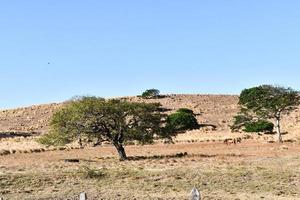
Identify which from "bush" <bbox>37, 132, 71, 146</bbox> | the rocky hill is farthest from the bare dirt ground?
the rocky hill

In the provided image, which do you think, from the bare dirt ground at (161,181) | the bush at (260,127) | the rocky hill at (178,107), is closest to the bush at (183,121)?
the rocky hill at (178,107)

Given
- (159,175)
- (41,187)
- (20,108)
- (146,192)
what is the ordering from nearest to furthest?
(146,192) < (41,187) < (159,175) < (20,108)

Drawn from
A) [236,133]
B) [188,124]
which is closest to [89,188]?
[236,133]

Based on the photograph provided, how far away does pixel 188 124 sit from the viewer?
91.2m

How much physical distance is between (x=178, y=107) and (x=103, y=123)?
7466 centimetres

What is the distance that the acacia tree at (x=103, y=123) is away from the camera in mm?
48781

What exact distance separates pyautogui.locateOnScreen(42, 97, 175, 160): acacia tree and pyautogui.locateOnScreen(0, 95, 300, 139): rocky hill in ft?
140

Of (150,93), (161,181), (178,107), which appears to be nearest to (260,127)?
(178,107)

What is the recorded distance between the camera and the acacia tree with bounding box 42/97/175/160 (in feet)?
160

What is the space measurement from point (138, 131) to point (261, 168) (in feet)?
52.4

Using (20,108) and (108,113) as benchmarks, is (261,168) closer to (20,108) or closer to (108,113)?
(108,113)

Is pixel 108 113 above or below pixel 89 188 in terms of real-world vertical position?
above

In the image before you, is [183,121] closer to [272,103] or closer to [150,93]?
[272,103]

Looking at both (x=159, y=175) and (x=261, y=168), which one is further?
(x=261, y=168)
